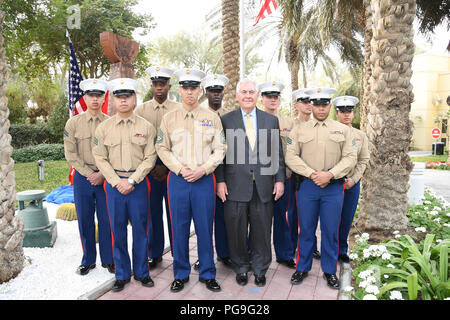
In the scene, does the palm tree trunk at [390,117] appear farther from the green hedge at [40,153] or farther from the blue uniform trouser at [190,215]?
the green hedge at [40,153]

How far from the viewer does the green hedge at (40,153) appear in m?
15.5

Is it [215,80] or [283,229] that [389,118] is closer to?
[283,229]

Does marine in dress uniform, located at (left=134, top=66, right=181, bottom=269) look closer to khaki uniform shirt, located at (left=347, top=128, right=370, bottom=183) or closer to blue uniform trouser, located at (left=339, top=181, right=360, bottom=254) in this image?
blue uniform trouser, located at (left=339, top=181, right=360, bottom=254)

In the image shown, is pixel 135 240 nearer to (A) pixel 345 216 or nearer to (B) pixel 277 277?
(B) pixel 277 277

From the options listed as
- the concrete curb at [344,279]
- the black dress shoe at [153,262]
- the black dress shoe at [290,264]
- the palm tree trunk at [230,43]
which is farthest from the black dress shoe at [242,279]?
the palm tree trunk at [230,43]

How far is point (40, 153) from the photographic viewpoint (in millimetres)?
15883

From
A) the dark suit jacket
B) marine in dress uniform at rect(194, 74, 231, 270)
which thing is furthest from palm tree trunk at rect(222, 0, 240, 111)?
the dark suit jacket

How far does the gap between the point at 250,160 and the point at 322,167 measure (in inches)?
29.6

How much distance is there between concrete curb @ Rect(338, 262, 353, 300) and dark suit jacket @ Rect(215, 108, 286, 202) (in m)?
1.15

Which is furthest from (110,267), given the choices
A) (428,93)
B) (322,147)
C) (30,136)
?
(428,93)

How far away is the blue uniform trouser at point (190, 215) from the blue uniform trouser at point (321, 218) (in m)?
0.96

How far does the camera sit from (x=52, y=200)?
7.60 m

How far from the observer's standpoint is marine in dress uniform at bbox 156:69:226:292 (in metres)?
3.34
